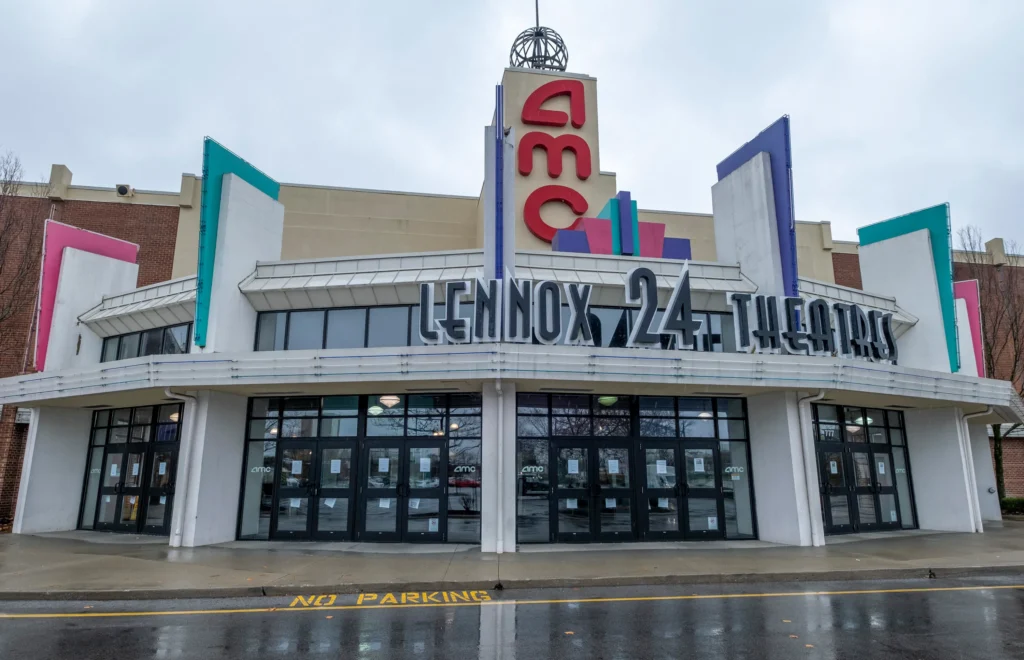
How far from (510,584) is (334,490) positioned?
21.7 ft

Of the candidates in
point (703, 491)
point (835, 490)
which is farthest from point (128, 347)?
point (835, 490)

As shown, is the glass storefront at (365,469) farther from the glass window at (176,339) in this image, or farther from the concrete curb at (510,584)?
the concrete curb at (510,584)

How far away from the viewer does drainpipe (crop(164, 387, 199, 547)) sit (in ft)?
45.4

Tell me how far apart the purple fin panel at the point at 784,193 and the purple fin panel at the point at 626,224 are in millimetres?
3916

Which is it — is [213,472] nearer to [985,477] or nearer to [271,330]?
[271,330]

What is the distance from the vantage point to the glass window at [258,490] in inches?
597

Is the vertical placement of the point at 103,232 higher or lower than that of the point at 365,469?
higher

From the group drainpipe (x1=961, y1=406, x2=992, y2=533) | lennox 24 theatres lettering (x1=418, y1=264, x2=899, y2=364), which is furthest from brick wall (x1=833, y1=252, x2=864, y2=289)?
lennox 24 theatres lettering (x1=418, y1=264, x2=899, y2=364)

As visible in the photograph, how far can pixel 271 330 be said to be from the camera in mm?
16094

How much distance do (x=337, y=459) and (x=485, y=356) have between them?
17.5ft

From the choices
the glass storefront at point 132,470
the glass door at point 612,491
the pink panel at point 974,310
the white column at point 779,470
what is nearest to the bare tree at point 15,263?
the glass storefront at point 132,470

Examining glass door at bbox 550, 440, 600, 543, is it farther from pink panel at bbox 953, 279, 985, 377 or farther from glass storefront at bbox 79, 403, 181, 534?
pink panel at bbox 953, 279, 985, 377

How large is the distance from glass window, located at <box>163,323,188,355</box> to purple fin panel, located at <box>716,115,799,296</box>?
15.7m

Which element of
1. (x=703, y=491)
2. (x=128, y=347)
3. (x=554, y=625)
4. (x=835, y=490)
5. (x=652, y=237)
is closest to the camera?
(x=554, y=625)
